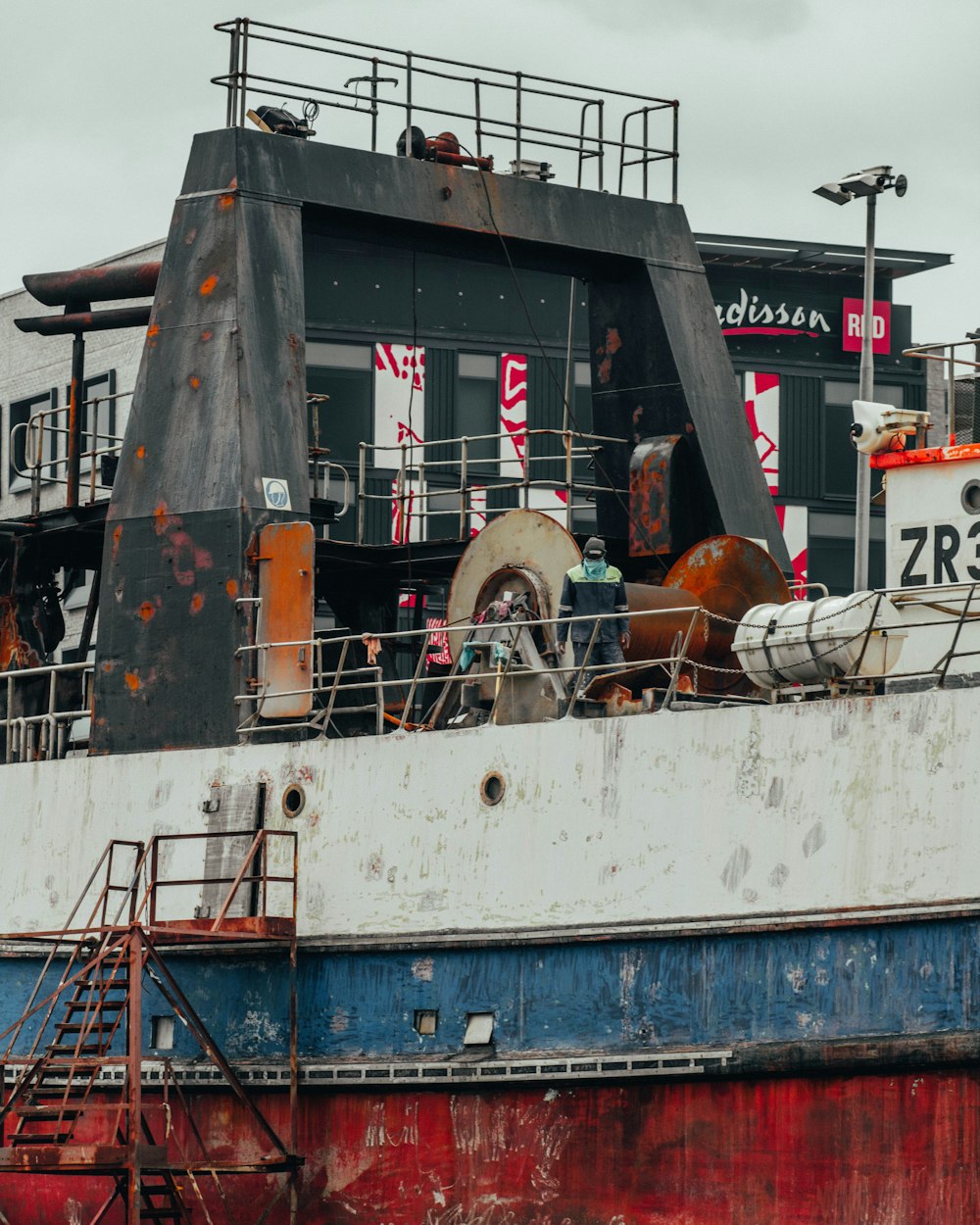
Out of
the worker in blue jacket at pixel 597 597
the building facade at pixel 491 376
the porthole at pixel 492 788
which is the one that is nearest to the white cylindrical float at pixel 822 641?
the worker in blue jacket at pixel 597 597

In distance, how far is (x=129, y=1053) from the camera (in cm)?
1691

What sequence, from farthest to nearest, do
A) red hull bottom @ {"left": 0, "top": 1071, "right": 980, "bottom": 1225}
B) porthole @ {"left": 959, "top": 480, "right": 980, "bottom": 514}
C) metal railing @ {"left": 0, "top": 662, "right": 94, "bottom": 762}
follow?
metal railing @ {"left": 0, "top": 662, "right": 94, "bottom": 762}
porthole @ {"left": 959, "top": 480, "right": 980, "bottom": 514}
red hull bottom @ {"left": 0, "top": 1071, "right": 980, "bottom": 1225}

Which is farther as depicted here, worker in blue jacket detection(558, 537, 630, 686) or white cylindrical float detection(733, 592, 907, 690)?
worker in blue jacket detection(558, 537, 630, 686)

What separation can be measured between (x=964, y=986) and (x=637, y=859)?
2.50 m

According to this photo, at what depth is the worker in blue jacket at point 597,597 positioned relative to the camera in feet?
57.3

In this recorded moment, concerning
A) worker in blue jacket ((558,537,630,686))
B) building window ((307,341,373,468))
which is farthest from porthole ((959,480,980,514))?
building window ((307,341,373,468))

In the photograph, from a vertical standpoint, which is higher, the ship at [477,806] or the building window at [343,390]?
the building window at [343,390]

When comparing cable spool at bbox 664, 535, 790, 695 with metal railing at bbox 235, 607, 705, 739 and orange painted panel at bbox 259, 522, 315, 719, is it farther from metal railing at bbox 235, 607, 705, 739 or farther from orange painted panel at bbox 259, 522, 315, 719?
orange painted panel at bbox 259, 522, 315, 719

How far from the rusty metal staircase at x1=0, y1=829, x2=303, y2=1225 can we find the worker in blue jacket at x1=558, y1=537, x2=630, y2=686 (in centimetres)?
268

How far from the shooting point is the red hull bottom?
14.5 meters

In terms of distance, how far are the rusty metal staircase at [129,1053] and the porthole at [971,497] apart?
5.48 metres

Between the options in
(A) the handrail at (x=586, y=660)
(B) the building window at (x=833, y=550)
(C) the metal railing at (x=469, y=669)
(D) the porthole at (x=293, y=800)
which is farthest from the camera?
(B) the building window at (x=833, y=550)

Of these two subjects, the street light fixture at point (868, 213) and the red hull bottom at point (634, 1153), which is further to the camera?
the street light fixture at point (868, 213)

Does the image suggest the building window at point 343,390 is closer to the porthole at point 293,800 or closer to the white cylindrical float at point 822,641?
the porthole at point 293,800
